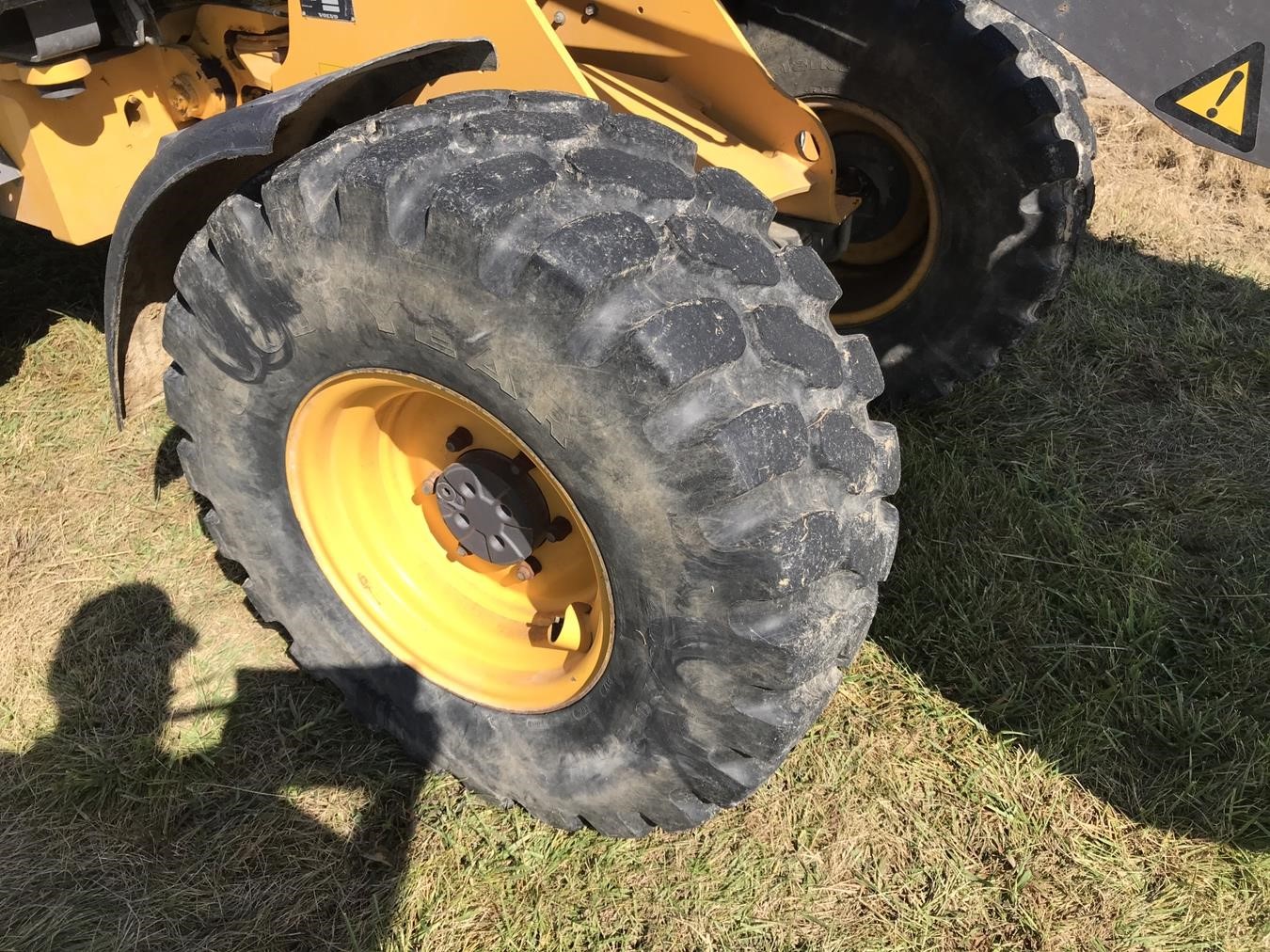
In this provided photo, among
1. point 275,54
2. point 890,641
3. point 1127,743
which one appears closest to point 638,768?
point 890,641

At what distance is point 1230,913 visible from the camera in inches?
77.5

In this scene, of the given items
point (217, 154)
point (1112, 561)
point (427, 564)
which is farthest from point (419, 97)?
point (1112, 561)

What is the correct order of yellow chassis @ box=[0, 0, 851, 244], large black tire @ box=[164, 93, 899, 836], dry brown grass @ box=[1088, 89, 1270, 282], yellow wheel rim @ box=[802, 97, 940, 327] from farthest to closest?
dry brown grass @ box=[1088, 89, 1270, 282] → yellow wheel rim @ box=[802, 97, 940, 327] → yellow chassis @ box=[0, 0, 851, 244] → large black tire @ box=[164, 93, 899, 836]

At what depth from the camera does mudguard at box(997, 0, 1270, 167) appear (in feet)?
4.70

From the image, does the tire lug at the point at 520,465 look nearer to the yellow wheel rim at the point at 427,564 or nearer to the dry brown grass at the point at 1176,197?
the yellow wheel rim at the point at 427,564

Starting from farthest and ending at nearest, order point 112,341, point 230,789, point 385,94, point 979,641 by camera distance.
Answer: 1. point 979,641
2. point 230,789
3. point 112,341
4. point 385,94

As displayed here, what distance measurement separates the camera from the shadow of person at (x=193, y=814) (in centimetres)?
196

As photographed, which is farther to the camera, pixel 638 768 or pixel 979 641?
pixel 979 641

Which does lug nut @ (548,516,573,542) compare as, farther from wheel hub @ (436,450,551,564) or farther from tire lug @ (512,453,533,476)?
tire lug @ (512,453,533,476)

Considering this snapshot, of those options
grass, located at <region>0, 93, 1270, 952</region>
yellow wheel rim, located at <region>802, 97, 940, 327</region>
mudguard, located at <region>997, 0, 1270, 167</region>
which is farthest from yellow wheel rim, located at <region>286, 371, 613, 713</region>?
yellow wheel rim, located at <region>802, 97, 940, 327</region>

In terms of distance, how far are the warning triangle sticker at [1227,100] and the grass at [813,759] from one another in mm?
1349

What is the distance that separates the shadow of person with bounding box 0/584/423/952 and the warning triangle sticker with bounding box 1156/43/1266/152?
1968 mm

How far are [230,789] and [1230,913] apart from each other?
7.02 feet

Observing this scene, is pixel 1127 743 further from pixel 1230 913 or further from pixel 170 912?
pixel 170 912
